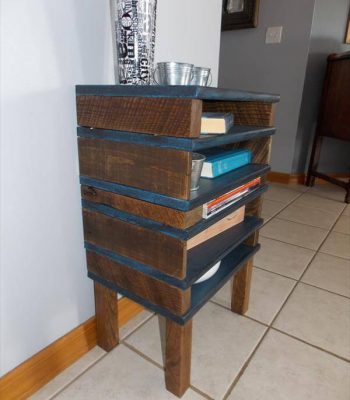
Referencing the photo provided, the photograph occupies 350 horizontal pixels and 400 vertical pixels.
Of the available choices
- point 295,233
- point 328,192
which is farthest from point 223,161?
point 328,192

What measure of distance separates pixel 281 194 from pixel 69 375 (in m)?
1.68

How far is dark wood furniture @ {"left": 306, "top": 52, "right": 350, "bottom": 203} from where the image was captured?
72.7 inches

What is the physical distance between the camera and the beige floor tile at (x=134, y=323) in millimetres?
859

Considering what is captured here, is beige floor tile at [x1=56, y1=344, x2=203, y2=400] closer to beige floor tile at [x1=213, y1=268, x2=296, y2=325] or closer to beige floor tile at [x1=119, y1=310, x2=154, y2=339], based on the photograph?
beige floor tile at [x1=119, y1=310, x2=154, y2=339]

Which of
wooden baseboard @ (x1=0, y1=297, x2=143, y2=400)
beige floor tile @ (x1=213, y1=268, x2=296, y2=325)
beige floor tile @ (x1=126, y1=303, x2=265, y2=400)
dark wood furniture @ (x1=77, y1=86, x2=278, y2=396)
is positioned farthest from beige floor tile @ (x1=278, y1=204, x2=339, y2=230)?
wooden baseboard @ (x1=0, y1=297, x2=143, y2=400)

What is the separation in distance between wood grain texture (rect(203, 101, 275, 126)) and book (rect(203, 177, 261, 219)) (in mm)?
Answer: 141

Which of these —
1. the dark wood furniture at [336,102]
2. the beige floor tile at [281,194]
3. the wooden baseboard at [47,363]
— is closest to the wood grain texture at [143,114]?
the wooden baseboard at [47,363]

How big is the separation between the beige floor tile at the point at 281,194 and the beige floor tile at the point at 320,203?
0.17ft

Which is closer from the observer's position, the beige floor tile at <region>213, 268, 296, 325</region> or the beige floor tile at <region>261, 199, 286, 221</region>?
the beige floor tile at <region>213, 268, 296, 325</region>

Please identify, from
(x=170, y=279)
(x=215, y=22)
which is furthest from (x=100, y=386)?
(x=215, y=22)

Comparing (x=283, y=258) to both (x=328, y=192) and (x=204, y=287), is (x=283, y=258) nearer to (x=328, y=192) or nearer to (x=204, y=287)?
(x=204, y=287)

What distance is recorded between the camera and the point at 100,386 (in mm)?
697

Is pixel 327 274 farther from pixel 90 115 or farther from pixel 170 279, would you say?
pixel 90 115

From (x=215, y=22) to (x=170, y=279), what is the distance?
806mm
